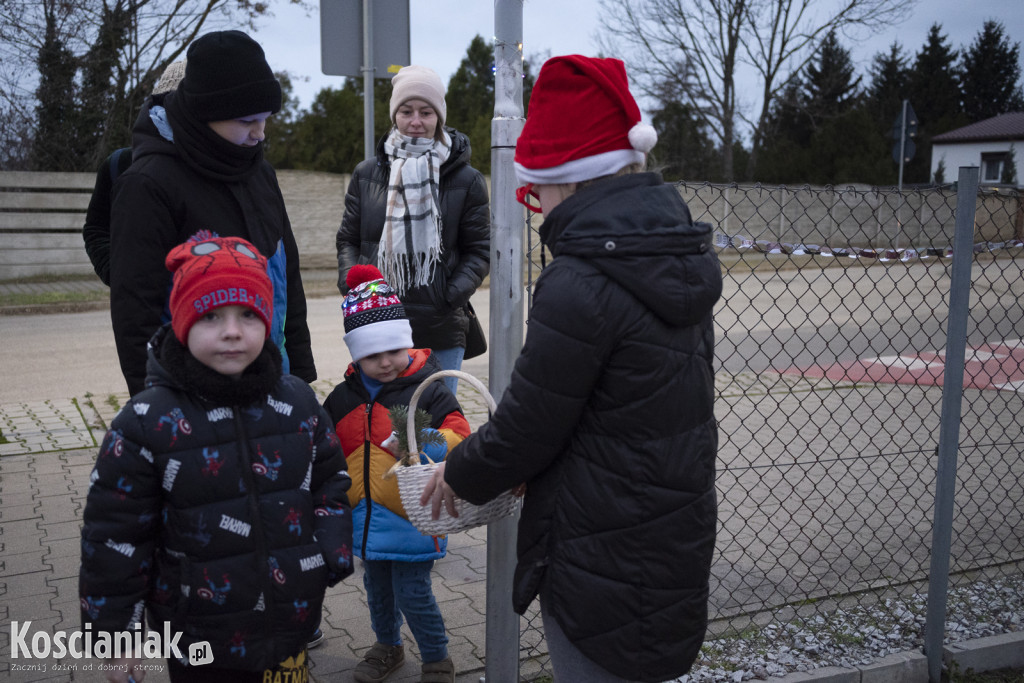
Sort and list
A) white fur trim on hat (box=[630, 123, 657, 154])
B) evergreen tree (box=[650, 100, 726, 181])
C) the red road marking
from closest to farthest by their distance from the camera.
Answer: white fur trim on hat (box=[630, 123, 657, 154]), the red road marking, evergreen tree (box=[650, 100, 726, 181])

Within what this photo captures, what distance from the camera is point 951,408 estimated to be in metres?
3.10

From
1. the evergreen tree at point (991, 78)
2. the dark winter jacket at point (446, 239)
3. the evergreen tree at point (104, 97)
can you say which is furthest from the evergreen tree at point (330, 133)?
the evergreen tree at point (991, 78)

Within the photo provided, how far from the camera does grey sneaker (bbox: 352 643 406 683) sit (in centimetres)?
296

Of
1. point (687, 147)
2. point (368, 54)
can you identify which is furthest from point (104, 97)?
point (687, 147)

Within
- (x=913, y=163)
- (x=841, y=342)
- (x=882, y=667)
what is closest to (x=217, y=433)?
(x=882, y=667)

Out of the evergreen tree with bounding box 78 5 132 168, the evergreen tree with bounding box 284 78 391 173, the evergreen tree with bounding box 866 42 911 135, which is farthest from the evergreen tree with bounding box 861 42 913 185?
the evergreen tree with bounding box 78 5 132 168

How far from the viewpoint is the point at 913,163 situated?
144 feet

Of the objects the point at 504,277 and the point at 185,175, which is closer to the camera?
the point at 185,175

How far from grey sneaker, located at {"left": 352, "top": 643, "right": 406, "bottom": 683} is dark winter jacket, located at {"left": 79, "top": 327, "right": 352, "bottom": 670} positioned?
96 cm

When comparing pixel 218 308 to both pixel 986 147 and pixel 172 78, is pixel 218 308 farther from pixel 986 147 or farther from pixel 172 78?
pixel 986 147

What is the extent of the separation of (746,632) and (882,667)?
0.48m

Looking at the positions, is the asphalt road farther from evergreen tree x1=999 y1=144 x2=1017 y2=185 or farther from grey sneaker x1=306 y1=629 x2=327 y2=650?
evergreen tree x1=999 y1=144 x2=1017 y2=185

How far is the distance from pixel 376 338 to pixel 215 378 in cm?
78

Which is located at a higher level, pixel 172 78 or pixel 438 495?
pixel 172 78
